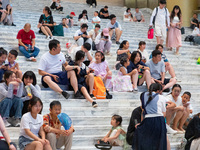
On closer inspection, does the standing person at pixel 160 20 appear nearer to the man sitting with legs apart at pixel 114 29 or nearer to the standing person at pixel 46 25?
the man sitting with legs apart at pixel 114 29

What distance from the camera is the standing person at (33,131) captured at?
529cm

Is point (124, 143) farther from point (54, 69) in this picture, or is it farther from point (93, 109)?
point (54, 69)

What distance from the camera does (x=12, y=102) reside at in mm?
6078

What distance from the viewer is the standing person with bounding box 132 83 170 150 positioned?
5.77 meters

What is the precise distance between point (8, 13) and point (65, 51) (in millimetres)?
2652

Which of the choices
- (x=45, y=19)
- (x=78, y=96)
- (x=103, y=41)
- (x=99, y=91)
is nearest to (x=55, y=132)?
(x=78, y=96)

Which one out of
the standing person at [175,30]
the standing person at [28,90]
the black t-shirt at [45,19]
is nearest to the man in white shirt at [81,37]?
the black t-shirt at [45,19]

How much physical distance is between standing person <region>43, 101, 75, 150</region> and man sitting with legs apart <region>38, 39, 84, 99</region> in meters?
1.32

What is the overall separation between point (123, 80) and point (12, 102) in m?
2.53

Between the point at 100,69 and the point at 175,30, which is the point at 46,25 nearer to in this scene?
the point at 100,69

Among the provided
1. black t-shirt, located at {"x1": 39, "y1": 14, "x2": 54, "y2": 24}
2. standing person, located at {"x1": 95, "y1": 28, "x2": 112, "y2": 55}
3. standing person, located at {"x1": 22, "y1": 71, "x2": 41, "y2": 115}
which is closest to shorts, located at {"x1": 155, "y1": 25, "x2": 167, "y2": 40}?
standing person, located at {"x1": 95, "y1": 28, "x2": 112, "y2": 55}

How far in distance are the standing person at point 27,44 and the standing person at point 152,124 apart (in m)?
3.59

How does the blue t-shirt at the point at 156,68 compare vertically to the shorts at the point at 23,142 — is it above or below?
above

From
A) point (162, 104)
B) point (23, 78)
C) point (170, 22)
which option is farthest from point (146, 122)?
point (170, 22)
